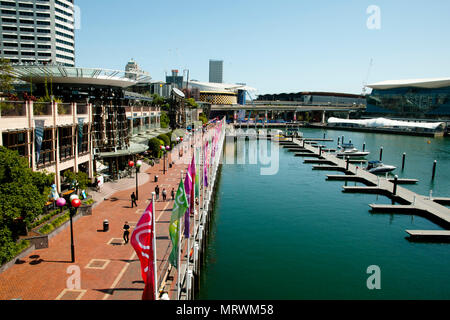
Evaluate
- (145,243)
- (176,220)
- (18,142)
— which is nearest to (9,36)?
(18,142)

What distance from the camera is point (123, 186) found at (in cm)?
4581

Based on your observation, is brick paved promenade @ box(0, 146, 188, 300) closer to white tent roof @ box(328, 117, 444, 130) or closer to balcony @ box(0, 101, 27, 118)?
balcony @ box(0, 101, 27, 118)

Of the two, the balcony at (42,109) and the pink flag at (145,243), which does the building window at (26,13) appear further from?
the pink flag at (145,243)

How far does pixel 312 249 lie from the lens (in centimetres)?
3303

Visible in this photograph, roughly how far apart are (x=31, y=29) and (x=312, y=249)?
154403mm

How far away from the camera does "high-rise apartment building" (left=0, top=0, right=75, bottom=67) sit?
14012 centimetres

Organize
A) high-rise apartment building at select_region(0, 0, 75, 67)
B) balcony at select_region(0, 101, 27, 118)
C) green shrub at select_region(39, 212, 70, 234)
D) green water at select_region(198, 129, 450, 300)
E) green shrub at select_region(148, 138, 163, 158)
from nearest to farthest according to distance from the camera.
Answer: green water at select_region(198, 129, 450, 300) < green shrub at select_region(39, 212, 70, 234) < balcony at select_region(0, 101, 27, 118) < green shrub at select_region(148, 138, 163, 158) < high-rise apartment building at select_region(0, 0, 75, 67)

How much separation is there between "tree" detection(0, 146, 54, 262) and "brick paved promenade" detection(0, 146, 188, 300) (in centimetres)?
200

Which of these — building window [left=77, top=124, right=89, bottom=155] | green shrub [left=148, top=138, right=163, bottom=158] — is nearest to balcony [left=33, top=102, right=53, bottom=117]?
building window [left=77, top=124, right=89, bottom=155]

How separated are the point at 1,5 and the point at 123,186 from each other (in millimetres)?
135741

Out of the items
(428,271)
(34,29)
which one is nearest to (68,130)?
(428,271)

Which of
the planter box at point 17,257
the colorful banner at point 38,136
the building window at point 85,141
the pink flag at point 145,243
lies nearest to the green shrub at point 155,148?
the building window at point 85,141

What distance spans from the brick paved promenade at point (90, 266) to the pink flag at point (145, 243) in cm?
491

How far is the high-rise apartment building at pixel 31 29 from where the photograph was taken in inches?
5517
